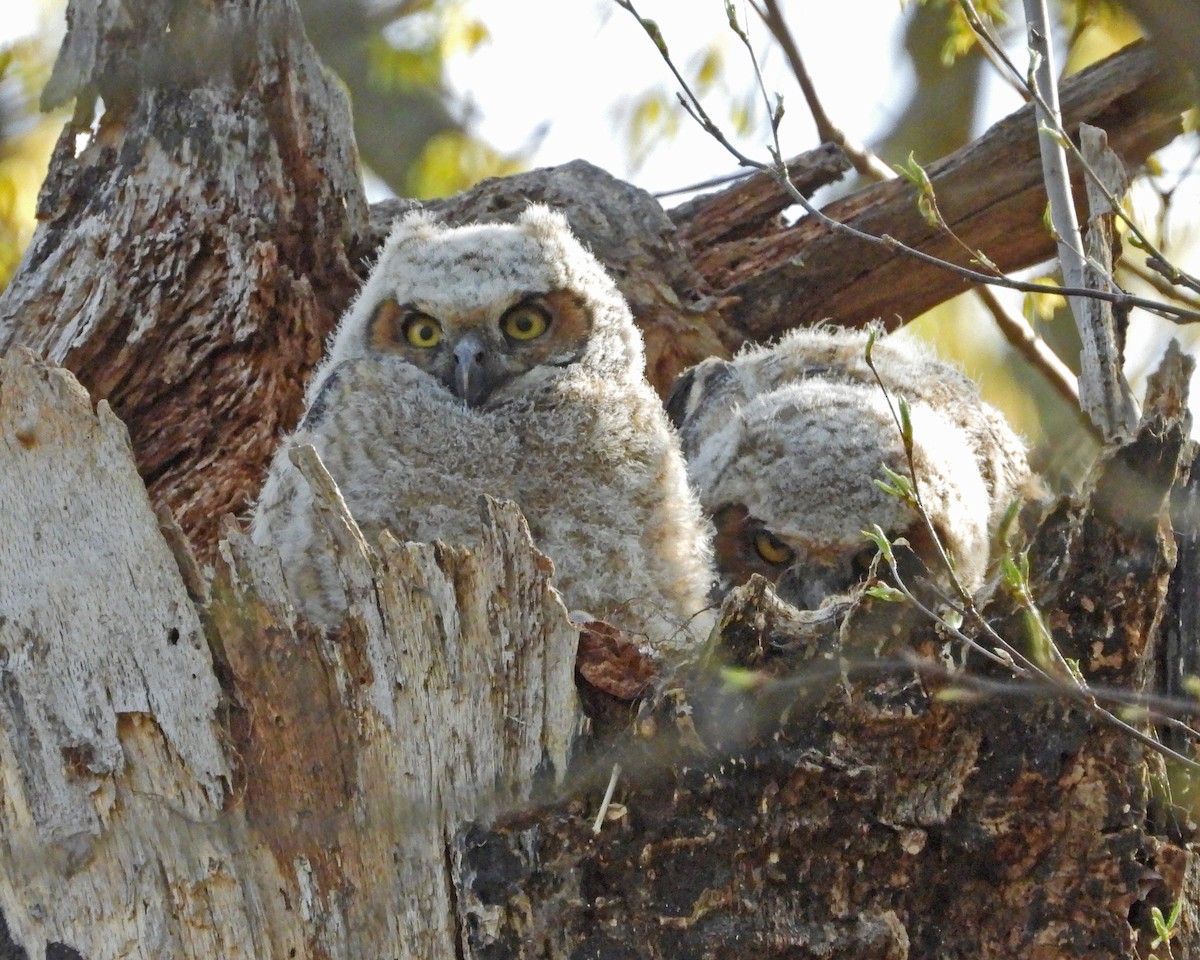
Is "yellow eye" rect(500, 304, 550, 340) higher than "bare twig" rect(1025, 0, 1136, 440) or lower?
higher

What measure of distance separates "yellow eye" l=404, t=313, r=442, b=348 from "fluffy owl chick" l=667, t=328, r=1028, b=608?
0.99 metres

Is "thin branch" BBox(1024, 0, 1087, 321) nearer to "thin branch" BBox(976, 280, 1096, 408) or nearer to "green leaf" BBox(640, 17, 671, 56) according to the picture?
"green leaf" BBox(640, 17, 671, 56)

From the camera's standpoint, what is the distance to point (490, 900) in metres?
2.23

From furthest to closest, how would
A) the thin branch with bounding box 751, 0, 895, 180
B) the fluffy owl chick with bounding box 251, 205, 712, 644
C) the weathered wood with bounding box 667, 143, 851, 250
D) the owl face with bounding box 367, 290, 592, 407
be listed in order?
1. the weathered wood with bounding box 667, 143, 851, 250
2. the thin branch with bounding box 751, 0, 895, 180
3. the owl face with bounding box 367, 290, 592, 407
4. the fluffy owl chick with bounding box 251, 205, 712, 644

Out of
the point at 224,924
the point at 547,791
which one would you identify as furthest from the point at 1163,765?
the point at 224,924

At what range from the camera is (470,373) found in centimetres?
330

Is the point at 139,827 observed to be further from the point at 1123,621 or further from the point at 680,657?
the point at 1123,621

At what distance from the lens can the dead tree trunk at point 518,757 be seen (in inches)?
88.6

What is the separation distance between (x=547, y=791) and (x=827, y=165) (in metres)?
2.84

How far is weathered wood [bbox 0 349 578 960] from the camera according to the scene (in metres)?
2.27

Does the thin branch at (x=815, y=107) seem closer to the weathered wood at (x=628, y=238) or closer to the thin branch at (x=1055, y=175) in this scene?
the weathered wood at (x=628, y=238)

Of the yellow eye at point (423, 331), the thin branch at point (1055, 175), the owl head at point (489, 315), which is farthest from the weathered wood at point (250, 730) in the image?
the thin branch at point (1055, 175)

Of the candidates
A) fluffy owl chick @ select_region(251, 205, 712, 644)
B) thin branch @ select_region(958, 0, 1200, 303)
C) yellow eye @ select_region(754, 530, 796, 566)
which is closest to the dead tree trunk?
thin branch @ select_region(958, 0, 1200, 303)

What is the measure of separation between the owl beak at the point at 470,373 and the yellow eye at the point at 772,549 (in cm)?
116
